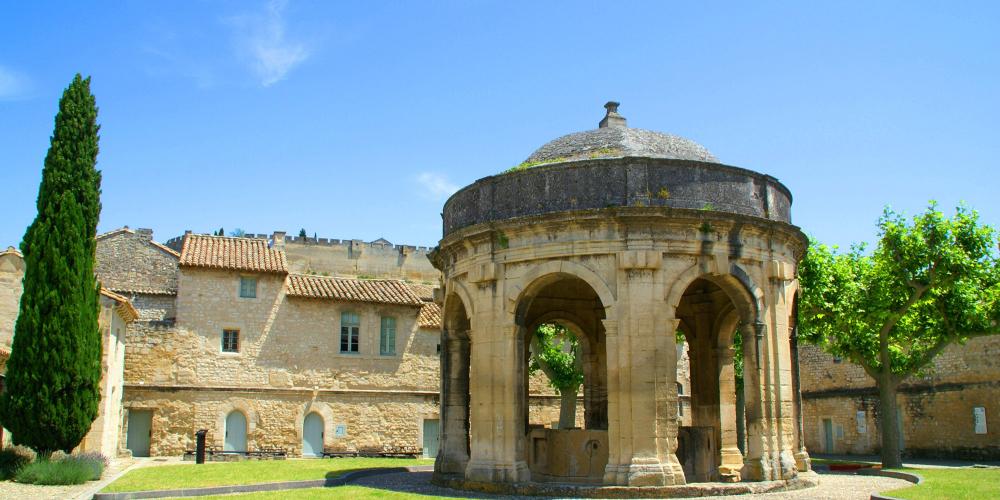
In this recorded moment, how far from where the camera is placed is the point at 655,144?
17266 mm

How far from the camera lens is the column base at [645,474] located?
13.9 metres

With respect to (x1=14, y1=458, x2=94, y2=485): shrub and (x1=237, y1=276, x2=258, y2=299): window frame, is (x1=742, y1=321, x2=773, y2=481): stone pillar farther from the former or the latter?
(x1=237, y1=276, x2=258, y2=299): window frame

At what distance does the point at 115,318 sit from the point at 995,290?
2483cm

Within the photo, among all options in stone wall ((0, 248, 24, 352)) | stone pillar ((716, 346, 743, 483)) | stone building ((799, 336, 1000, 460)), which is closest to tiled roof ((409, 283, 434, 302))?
stone wall ((0, 248, 24, 352))

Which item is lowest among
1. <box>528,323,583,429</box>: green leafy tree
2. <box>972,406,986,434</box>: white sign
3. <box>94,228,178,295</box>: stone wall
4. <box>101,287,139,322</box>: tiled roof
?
<box>972,406,986,434</box>: white sign

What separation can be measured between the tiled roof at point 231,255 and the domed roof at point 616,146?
16.7m

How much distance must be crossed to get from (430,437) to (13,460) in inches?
612

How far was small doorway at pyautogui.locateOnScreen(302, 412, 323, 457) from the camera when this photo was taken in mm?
30953

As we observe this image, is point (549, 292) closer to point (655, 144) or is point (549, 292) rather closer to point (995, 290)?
point (655, 144)

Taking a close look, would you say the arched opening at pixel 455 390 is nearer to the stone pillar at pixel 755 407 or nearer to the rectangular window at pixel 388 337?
the stone pillar at pixel 755 407

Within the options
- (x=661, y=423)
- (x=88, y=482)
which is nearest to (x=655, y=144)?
(x=661, y=423)

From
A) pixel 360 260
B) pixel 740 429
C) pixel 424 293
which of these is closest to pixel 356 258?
pixel 360 260

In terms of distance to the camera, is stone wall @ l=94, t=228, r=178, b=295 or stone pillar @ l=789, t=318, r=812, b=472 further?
stone wall @ l=94, t=228, r=178, b=295

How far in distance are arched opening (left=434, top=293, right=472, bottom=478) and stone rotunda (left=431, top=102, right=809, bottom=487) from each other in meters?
0.03
